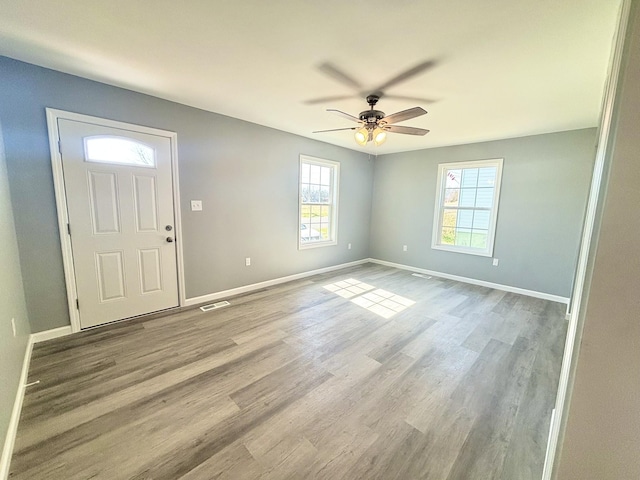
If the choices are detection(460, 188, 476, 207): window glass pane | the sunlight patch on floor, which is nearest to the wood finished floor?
the sunlight patch on floor

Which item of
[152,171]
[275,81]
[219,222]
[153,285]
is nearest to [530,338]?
[275,81]

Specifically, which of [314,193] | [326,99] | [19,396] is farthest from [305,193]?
[19,396]

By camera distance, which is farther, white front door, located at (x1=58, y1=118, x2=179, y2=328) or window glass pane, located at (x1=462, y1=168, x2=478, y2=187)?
window glass pane, located at (x1=462, y1=168, x2=478, y2=187)

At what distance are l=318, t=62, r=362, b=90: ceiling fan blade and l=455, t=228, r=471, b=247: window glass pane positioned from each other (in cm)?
351

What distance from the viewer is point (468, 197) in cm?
468

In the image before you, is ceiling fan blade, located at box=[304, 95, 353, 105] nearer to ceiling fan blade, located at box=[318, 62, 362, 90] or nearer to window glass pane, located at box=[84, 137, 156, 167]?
ceiling fan blade, located at box=[318, 62, 362, 90]

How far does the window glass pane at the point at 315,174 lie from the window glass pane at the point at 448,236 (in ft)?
8.77

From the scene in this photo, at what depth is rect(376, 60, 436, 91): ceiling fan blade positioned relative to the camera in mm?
2074

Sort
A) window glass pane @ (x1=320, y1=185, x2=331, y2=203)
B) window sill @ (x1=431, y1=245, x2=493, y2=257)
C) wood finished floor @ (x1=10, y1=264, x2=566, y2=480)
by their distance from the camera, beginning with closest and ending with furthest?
wood finished floor @ (x1=10, y1=264, x2=566, y2=480) < window sill @ (x1=431, y1=245, x2=493, y2=257) < window glass pane @ (x1=320, y1=185, x2=331, y2=203)

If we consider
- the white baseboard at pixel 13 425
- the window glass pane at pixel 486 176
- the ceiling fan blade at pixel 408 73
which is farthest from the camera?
the window glass pane at pixel 486 176

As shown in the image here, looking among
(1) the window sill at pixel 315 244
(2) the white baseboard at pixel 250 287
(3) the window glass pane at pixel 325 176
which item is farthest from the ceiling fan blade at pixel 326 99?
(2) the white baseboard at pixel 250 287

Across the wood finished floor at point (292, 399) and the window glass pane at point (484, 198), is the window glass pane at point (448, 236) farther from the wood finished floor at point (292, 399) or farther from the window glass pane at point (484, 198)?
the wood finished floor at point (292, 399)

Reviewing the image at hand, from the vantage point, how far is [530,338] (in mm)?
2721

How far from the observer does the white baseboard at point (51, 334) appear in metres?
2.41
